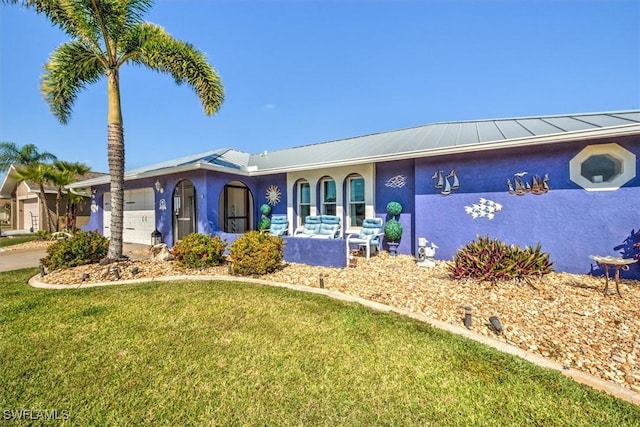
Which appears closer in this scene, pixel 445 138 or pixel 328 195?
pixel 445 138

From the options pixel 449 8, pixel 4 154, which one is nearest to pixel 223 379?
pixel 449 8

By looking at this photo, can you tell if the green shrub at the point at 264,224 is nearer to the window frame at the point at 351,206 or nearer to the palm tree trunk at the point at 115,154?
the window frame at the point at 351,206

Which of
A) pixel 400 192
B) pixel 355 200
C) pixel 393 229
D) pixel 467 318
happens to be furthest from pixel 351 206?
pixel 467 318

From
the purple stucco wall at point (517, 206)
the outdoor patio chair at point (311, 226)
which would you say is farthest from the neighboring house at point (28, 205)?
the purple stucco wall at point (517, 206)

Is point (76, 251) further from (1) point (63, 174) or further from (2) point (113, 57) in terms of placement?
(1) point (63, 174)

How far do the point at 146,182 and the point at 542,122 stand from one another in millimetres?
16672

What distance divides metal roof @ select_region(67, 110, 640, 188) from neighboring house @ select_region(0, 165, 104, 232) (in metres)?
10.4

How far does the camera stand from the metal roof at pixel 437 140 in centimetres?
668

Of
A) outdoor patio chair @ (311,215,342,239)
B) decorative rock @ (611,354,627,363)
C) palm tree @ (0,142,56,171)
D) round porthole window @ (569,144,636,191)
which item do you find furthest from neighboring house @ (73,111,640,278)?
palm tree @ (0,142,56,171)

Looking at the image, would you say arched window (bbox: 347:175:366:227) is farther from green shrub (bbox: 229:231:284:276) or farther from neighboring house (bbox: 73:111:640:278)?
green shrub (bbox: 229:231:284:276)

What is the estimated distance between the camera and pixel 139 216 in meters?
14.0

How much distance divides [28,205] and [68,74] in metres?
23.3

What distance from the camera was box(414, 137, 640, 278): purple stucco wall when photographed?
6352 mm

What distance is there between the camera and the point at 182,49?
8.38 meters
